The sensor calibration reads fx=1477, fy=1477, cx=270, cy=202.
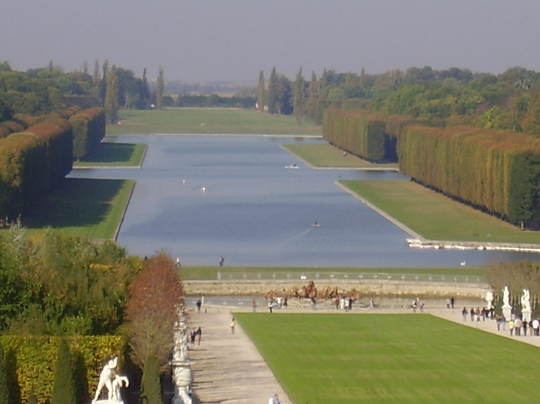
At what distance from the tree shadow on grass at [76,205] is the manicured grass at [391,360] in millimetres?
20665

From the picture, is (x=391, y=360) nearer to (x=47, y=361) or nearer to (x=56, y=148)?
(x=47, y=361)

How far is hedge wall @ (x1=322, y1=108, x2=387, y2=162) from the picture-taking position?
105756 millimetres

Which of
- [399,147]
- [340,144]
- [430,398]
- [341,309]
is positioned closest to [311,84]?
[340,144]

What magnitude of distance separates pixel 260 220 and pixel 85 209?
7518mm

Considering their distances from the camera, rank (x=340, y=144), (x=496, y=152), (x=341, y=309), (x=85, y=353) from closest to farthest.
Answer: (x=85, y=353)
(x=341, y=309)
(x=496, y=152)
(x=340, y=144)

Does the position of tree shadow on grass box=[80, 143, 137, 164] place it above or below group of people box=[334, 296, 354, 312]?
below

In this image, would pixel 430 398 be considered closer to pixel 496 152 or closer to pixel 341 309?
pixel 341 309

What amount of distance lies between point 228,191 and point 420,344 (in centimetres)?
4389

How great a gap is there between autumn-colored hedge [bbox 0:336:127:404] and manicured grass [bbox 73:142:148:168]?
70.8 metres

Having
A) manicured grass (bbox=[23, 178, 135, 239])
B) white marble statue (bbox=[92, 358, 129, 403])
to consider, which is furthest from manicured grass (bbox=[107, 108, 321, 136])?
white marble statue (bbox=[92, 358, 129, 403])

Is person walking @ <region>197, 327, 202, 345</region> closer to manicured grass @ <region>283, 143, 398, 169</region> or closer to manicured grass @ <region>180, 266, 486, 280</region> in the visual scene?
manicured grass @ <region>180, 266, 486, 280</region>

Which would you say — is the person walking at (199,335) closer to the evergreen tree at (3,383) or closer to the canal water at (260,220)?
the evergreen tree at (3,383)

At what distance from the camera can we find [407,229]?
58.0m

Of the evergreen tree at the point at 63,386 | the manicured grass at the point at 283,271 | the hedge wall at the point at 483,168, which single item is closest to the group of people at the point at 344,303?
the manicured grass at the point at 283,271
